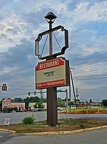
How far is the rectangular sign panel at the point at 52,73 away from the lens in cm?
1762

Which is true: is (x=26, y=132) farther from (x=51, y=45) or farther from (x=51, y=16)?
(x=51, y=16)

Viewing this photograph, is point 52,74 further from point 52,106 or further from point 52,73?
point 52,106

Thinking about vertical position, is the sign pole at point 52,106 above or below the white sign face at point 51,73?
below

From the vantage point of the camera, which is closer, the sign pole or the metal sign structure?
the metal sign structure

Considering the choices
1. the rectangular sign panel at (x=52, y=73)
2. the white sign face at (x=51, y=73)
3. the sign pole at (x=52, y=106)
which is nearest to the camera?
the rectangular sign panel at (x=52, y=73)

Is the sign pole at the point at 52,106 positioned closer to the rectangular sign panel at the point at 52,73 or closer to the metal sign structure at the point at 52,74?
the metal sign structure at the point at 52,74

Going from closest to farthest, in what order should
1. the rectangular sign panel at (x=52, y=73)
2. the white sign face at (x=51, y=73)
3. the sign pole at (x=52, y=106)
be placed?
the rectangular sign panel at (x=52, y=73) < the white sign face at (x=51, y=73) < the sign pole at (x=52, y=106)

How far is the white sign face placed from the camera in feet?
58.3

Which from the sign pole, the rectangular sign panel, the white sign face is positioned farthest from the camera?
the sign pole

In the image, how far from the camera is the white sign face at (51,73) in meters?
17.8

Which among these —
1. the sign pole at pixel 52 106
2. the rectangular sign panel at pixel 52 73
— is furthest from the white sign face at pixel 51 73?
the sign pole at pixel 52 106

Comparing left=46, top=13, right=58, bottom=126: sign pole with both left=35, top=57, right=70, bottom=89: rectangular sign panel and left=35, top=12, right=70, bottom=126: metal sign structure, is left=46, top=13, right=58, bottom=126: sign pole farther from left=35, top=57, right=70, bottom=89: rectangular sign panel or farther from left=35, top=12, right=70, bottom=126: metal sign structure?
left=35, top=57, right=70, bottom=89: rectangular sign panel

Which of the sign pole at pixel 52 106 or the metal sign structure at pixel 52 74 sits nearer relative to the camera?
the metal sign structure at pixel 52 74

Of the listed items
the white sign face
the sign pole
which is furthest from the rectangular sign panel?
the sign pole
